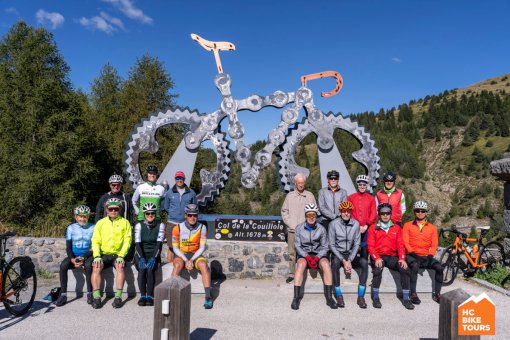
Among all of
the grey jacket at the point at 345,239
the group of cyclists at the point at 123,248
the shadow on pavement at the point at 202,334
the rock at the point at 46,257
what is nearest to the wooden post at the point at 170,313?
the shadow on pavement at the point at 202,334

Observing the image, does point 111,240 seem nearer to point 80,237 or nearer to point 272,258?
point 80,237

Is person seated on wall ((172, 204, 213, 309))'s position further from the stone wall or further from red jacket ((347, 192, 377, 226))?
red jacket ((347, 192, 377, 226))

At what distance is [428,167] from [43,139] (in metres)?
42.2

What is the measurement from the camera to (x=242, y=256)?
709 centimetres

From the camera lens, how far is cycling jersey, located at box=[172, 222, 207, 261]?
5562 mm

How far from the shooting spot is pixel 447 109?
57.9 meters

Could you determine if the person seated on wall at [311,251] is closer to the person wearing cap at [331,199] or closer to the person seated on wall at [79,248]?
the person wearing cap at [331,199]

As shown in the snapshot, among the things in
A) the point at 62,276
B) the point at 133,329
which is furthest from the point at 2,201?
the point at 133,329

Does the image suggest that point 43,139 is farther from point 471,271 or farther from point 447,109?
point 447,109

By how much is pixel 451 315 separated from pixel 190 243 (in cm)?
353

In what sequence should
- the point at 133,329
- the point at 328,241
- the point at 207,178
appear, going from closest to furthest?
1. the point at 133,329
2. the point at 328,241
3. the point at 207,178

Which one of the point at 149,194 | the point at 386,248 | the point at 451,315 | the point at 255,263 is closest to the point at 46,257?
the point at 149,194

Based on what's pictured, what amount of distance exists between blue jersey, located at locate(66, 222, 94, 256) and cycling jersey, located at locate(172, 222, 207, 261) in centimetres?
124

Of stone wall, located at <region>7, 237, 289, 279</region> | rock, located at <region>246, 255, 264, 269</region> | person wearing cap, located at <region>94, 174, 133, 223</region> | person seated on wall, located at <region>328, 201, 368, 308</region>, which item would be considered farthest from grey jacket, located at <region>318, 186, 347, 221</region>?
person wearing cap, located at <region>94, 174, 133, 223</region>
